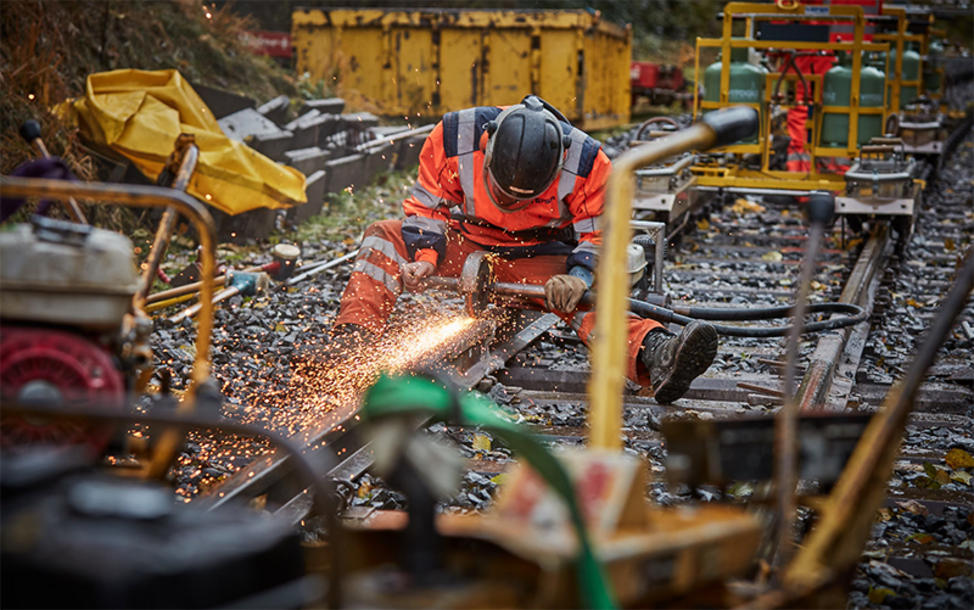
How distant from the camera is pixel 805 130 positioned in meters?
12.2

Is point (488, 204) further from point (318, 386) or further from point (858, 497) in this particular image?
point (858, 497)

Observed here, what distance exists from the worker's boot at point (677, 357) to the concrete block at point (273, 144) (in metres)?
5.92

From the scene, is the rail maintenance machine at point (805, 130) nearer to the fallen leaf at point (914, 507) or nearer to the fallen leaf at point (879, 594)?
the fallen leaf at point (914, 507)

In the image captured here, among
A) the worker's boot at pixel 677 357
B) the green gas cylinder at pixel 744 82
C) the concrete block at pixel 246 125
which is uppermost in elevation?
the green gas cylinder at pixel 744 82

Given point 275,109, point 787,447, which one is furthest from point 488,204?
point 275,109

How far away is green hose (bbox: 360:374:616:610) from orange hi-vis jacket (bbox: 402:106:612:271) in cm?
303

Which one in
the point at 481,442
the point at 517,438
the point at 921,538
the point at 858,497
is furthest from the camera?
the point at 481,442

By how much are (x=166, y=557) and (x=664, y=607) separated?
932 mm

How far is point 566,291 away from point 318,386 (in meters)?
1.24

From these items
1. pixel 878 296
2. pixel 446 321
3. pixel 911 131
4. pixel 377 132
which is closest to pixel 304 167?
pixel 377 132

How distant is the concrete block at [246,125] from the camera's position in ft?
32.2

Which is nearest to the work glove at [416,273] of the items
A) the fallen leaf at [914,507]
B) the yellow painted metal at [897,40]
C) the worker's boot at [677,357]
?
the worker's boot at [677,357]

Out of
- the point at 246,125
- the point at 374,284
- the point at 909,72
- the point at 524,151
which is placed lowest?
the point at 374,284

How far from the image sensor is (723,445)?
86.0 inches
